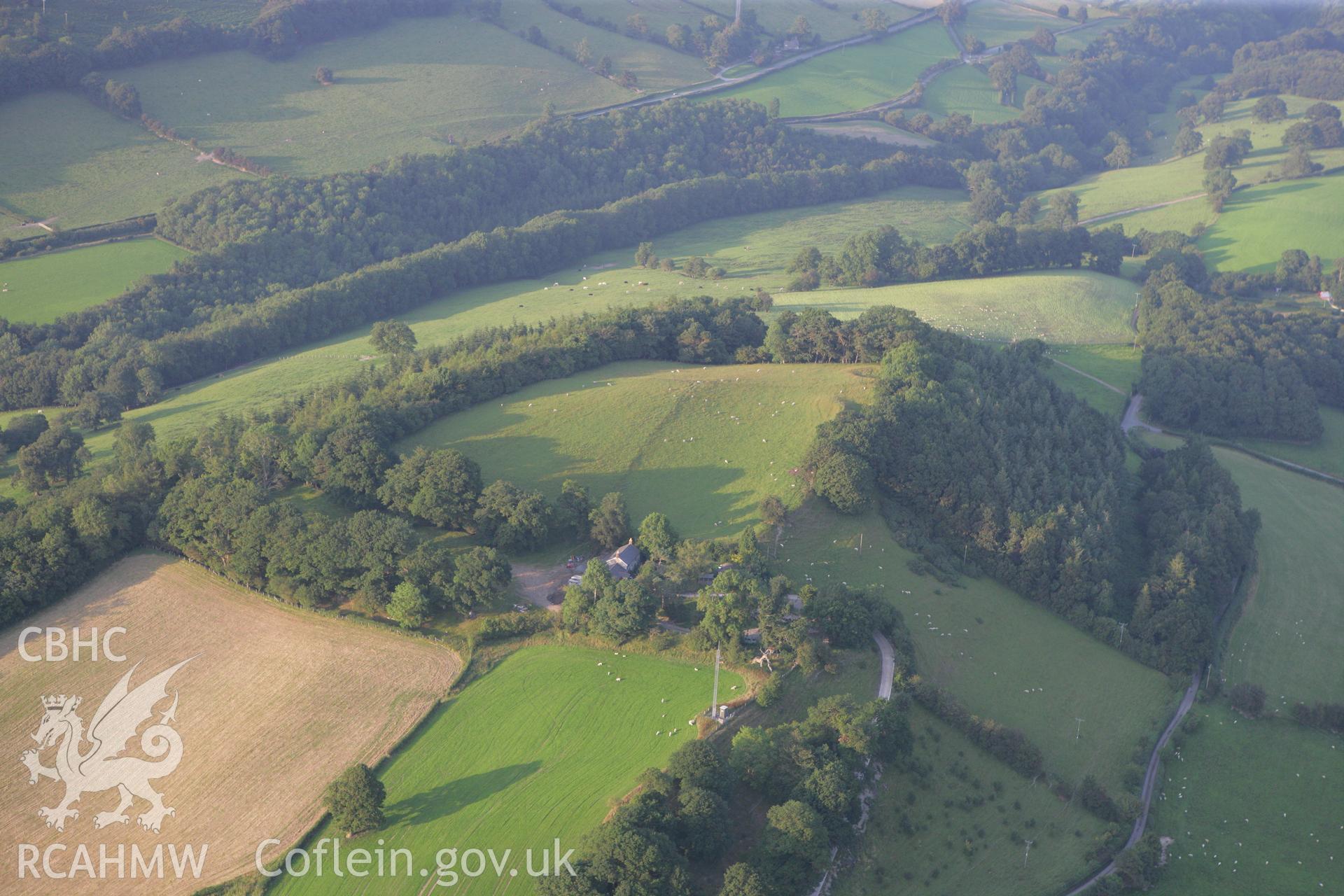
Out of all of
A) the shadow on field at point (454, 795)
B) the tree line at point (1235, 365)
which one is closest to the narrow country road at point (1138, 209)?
the tree line at point (1235, 365)

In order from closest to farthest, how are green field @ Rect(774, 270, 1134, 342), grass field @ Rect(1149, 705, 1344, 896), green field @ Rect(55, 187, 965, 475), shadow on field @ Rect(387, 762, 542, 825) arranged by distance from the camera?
shadow on field @ Rect(387, 762, 542, 825)
grass field @ Rect(1149, 705, 1344, 896)
green field @ Rect(55, 187, 965, 475)
green field @ Rect(774, 270, 1134, 342)

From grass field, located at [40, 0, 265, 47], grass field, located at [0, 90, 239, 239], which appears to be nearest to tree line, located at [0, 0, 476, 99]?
grass field, located at [40, 0, 265, 47]

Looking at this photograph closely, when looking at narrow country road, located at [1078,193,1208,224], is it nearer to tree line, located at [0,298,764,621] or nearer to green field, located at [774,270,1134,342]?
green field, located at [774,270,1134,342]

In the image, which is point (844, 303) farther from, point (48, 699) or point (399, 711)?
point (48, 699)

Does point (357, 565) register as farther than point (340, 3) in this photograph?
No

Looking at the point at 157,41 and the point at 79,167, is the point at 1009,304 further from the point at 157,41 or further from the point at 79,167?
the point at 157,41

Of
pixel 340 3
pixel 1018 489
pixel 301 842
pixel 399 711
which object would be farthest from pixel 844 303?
pixel 340 3
